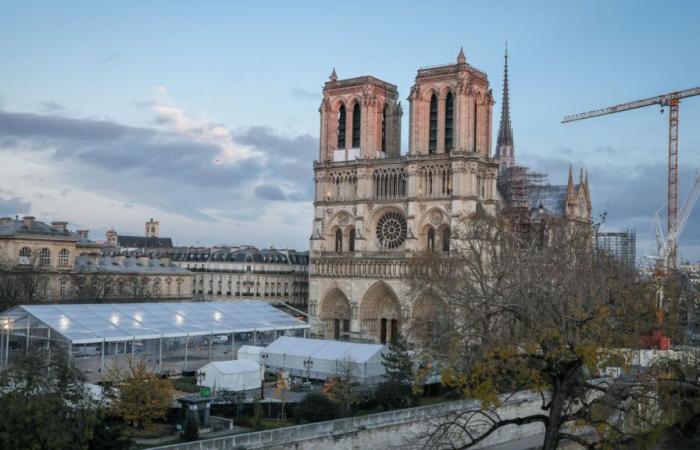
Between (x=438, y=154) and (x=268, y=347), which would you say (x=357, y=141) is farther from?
(x=268, y=347)

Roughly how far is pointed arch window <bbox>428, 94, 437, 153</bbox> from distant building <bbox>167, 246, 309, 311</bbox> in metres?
35.2

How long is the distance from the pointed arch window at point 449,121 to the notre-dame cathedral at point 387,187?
78 mm

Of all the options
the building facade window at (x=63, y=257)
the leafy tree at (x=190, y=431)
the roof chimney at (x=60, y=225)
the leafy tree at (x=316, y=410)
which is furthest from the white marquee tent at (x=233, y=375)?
the roof chimney at (x=60, y=225)

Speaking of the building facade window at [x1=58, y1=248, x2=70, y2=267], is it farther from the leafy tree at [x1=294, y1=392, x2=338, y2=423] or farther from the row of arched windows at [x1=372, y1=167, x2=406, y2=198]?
the leafy tree at [x1=294, y1=392, x2=338, y2=423]

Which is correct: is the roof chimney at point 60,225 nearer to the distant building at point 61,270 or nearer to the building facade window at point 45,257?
the distant building at point 61,270

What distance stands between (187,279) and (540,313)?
60376 millimetres

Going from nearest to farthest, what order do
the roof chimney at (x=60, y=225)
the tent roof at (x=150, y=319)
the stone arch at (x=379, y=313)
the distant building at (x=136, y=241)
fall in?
the tent roof at (x=150, y=319) → the stone arch at (x=379, y=313) → the roof chimney at (x=60, y=225) → the distant building at (x=136, y=241)

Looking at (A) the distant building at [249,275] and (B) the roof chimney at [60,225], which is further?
(A) the distant building at [249,275]

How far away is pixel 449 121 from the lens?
64812mm

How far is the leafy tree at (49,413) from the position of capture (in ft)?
72.2

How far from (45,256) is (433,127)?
34236 mm

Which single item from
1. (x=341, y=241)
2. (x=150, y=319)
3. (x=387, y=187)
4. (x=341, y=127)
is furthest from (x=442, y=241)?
(x=150, y=319)

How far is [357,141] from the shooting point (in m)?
69.4

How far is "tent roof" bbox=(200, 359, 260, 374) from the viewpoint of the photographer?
4044 cm
